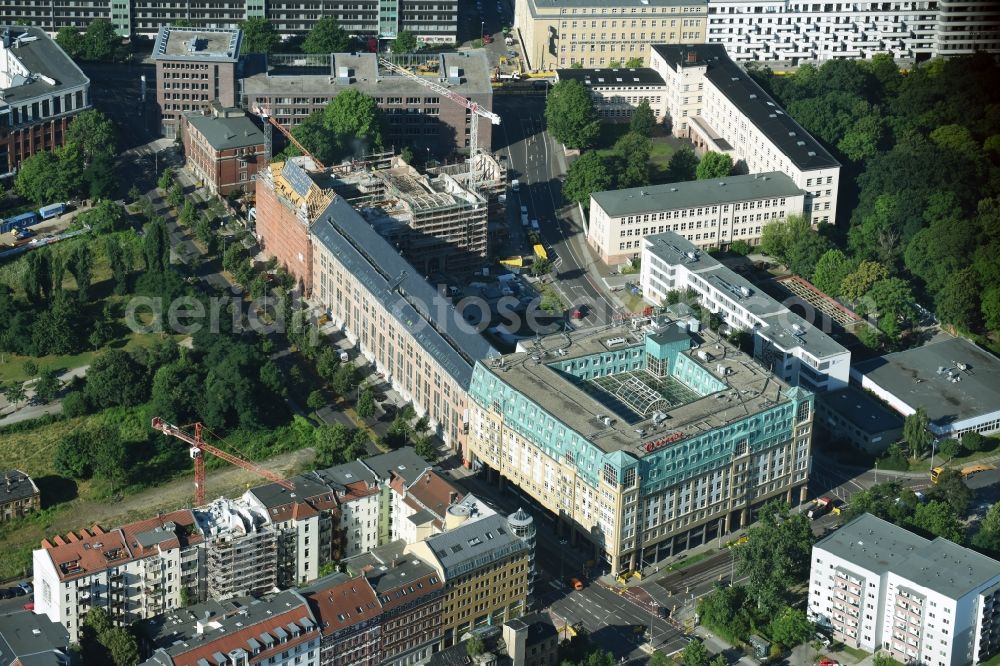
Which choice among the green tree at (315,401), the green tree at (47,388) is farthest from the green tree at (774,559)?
the green tree at (47,388)

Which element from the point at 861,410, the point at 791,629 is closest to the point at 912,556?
the point at 791,629

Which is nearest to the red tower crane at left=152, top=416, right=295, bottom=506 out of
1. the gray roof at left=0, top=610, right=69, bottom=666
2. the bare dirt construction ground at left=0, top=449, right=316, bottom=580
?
the bare dirt construction ground at left=0, top=449, right=316, bottom=580

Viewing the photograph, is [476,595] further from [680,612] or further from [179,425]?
[179,425]

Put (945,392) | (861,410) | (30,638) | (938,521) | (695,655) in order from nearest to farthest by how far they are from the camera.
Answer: (30,638) → (695,655) → (938,521) → (861,410) → (945,392)

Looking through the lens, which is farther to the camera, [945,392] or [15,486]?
[945,392]

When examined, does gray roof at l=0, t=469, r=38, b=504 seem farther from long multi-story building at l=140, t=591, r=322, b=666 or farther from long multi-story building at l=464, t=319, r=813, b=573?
long multi-story building at l=464, t=319, r=813, b=573

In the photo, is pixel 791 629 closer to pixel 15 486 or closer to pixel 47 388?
pixel 15 486
